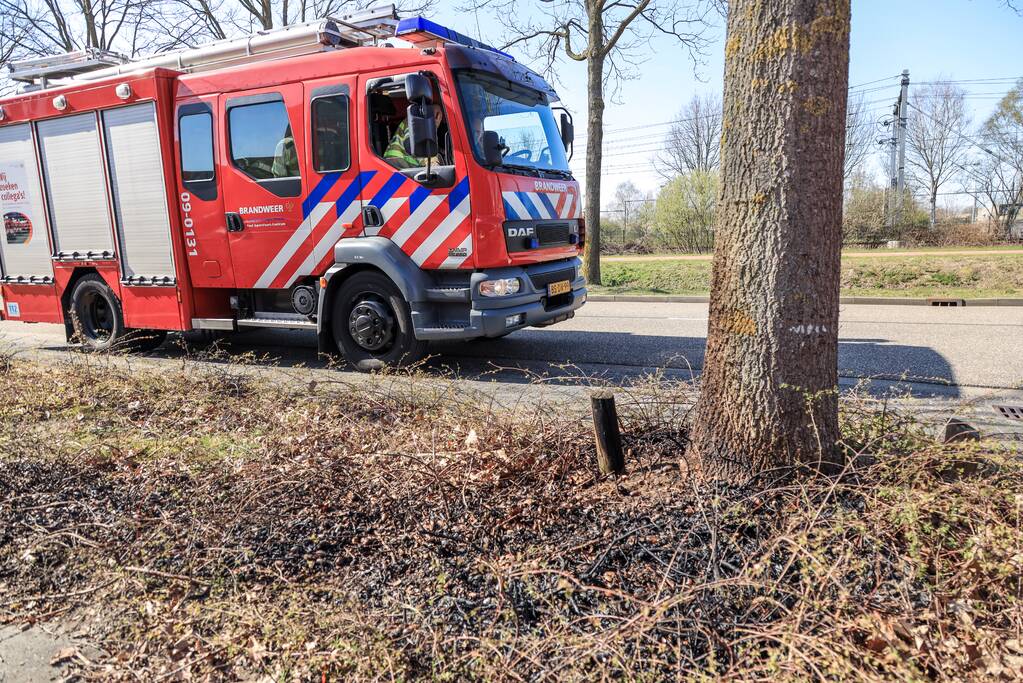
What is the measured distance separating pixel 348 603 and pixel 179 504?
1264 millimetres

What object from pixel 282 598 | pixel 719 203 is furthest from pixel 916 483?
pixel 282 598

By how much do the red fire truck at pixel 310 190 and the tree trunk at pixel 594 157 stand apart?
6097 millimetres

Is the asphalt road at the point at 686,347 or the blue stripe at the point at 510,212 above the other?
the blue stripe at the point at 510,212

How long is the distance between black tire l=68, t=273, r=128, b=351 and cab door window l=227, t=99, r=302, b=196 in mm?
2616

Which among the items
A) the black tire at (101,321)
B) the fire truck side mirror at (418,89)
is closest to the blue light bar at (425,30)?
the fire truck side mirror at (418,89)

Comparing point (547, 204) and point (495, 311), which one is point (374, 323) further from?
point (547, 204)

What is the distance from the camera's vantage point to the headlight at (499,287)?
19.5 feet

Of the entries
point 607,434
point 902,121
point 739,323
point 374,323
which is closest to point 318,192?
point 374,323

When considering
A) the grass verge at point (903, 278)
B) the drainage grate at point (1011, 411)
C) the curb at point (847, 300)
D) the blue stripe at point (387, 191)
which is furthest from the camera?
the grass verge at point (903, 278)

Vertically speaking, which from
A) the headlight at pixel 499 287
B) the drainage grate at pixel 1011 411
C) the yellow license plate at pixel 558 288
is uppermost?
the headlight at pixel 499 287

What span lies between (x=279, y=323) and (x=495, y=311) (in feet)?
8.10

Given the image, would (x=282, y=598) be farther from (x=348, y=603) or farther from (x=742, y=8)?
(x=742, y=8)

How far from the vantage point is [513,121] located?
6.53 m

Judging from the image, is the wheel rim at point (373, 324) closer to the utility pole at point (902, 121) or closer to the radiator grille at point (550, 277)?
the radiator grille at point (550, 277)
